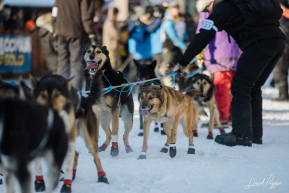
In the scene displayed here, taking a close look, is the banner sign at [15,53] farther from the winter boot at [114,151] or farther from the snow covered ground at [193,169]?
the winter boot at [114,151]

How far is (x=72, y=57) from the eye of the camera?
6512 millimetres

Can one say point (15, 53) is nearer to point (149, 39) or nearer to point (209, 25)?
point (149, 39)

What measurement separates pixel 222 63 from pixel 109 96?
248cm

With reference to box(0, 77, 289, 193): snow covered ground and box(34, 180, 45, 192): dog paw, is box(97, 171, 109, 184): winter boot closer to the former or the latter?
box(0, 77, 289, 193): snow covered ground

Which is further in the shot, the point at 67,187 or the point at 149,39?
the point at 149,39

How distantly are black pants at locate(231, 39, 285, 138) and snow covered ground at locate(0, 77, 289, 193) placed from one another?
34cm

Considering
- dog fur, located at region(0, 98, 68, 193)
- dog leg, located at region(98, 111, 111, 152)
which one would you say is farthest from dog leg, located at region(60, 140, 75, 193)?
dog leg, located at region(98, 111, 111, 152)

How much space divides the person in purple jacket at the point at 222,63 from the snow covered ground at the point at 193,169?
1.22 meters

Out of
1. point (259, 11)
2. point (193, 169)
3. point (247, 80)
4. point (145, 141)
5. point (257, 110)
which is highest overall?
point (259, 11)

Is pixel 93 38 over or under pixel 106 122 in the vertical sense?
over

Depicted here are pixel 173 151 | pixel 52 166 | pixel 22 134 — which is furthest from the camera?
pixel 173 151

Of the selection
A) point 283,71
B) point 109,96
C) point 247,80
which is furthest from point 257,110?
point 283,71

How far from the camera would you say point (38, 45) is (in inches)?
472

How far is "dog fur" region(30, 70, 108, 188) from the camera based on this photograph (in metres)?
2.26
